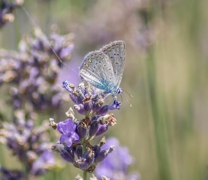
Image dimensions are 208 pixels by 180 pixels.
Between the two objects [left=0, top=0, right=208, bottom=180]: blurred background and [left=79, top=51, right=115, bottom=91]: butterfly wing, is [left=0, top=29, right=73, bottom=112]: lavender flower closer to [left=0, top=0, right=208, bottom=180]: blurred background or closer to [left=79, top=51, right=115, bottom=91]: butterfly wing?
[left=79, top=51, right=115, bottom=91]: butterfly wing

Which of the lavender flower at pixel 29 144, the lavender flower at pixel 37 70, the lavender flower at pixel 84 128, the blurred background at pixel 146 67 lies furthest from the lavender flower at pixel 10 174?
the blurred background at pixel 146 67

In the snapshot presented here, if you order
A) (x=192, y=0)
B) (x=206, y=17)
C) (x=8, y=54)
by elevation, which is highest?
(x=206, y=17)

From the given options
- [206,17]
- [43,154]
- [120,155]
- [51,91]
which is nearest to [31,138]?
[43,154]

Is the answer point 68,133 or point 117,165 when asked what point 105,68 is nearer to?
point 68,133

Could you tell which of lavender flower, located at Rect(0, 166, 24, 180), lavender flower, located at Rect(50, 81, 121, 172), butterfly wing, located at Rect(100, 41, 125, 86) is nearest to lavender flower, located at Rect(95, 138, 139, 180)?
lavender flower, located at Rect(0, 166, 24, 180)

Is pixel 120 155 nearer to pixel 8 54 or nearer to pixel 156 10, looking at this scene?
pixel 8 54

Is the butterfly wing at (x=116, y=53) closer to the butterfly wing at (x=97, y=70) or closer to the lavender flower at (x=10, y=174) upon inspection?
the butterfly wing at (x=97, y=70)

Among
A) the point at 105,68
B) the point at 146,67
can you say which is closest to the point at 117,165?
the point at 105,68

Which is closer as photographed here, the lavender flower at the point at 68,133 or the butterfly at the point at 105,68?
the lavender flower at the point at 68,133
